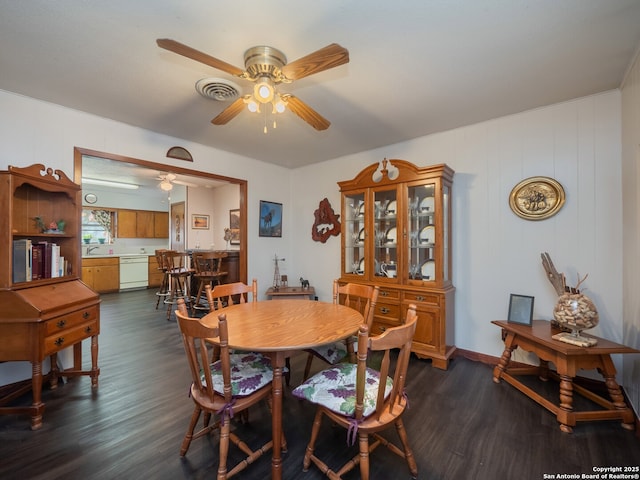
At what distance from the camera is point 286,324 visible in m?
1.78

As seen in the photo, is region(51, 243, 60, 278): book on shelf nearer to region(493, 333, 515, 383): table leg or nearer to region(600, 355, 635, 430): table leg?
region(493, 333, 515, 383): table leg

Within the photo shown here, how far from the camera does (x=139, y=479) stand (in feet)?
4.85

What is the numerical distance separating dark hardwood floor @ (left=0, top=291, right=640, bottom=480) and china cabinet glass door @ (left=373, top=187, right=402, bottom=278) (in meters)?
1.12

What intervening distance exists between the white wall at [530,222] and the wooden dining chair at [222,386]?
2.37 m

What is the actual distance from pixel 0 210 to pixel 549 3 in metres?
3.62

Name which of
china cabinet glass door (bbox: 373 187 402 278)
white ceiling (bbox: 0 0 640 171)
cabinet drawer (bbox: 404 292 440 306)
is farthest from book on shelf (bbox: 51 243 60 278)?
cabinet drawer (bbox: 404 292 440 306)

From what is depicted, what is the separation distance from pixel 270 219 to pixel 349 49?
9.38 feet

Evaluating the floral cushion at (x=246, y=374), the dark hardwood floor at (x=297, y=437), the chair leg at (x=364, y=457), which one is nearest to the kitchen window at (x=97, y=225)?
the dark hardwood floor at (x=297, y=437)

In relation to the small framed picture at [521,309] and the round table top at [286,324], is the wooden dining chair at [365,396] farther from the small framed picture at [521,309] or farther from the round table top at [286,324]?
the small framed picture at [521,309]

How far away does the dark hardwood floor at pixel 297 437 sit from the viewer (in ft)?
5.07

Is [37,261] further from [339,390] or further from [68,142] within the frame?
[339,390]

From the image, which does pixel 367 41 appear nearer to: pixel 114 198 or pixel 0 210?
pixel 0 210

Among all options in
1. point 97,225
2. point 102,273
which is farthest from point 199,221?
point 97,225

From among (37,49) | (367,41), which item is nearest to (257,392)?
(367,41)
